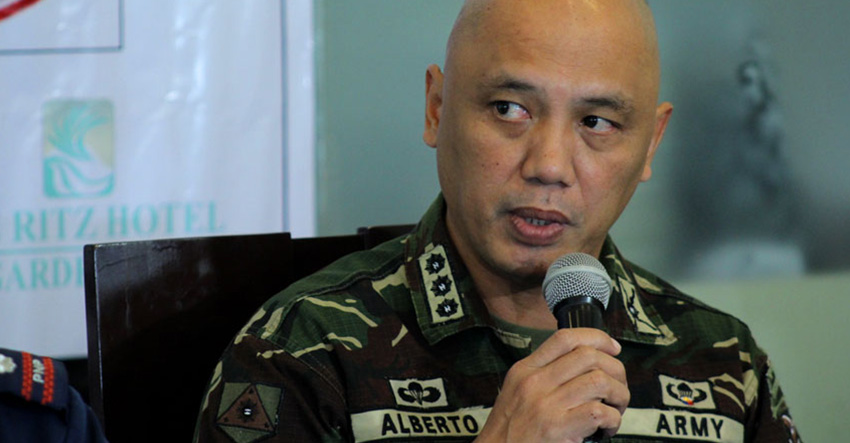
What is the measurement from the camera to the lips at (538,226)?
1.44 metres

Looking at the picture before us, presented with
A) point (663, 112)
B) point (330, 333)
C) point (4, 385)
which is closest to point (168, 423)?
point (330, 333)

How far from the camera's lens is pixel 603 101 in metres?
1.46

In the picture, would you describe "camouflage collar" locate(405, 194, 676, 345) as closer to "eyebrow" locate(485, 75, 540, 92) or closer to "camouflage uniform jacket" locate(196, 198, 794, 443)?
"camouflage uniform jacket" locate(196, 198, 794, 443)

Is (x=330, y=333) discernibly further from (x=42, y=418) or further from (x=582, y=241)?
(x=42, y=418)

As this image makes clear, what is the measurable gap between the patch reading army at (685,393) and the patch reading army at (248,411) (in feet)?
1.97

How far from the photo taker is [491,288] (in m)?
1.57

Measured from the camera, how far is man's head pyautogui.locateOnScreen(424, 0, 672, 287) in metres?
1.44

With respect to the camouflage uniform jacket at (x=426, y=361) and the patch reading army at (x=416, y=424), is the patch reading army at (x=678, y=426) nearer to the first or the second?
the camouflage uniform jacket at (x=426, y=361)

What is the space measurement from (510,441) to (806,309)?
194cm

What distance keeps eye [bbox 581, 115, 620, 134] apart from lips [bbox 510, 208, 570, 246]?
15 cm

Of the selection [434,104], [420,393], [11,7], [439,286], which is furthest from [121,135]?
[420,393]

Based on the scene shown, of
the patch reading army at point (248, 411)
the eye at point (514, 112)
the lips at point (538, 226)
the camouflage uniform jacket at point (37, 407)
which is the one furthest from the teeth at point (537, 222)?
the camouflage uniform jacket at point (37, 407)

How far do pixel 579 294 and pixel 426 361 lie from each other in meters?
0.38

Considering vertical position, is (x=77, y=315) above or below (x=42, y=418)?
above
